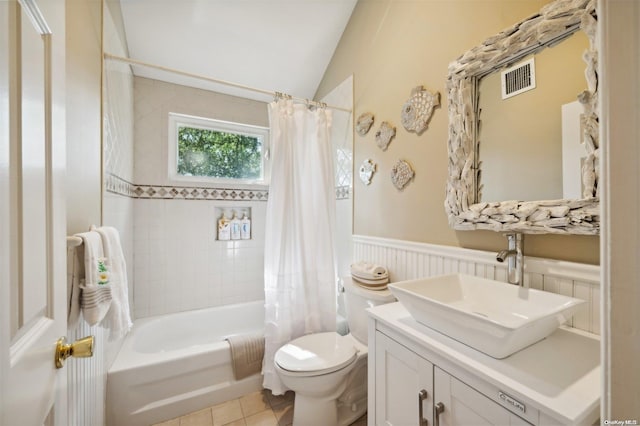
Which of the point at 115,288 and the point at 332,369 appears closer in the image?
the point at 115,288

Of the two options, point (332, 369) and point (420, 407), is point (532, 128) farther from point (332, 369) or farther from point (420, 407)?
point (332, 369)

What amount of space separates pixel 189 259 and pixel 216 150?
1.08 m

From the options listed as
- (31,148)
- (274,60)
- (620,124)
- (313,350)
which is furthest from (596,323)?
(274,60)

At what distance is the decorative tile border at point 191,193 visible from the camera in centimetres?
215

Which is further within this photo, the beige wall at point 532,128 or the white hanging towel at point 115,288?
the white hanging towel at point 115,288

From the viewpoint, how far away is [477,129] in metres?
1.25

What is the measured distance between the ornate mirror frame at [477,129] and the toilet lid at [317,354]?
0.94 meters

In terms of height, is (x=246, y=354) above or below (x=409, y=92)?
below

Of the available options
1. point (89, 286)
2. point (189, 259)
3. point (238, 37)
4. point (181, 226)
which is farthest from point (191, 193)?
point (89, 286)

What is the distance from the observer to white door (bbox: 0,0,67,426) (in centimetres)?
39

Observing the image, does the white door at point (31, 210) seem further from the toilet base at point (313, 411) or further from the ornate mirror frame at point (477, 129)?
the ornate mirror frame at point (477, 129)

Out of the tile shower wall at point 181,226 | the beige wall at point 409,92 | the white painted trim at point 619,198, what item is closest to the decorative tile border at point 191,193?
the tile shower wall at point 181,226

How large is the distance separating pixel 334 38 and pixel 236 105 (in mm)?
1108

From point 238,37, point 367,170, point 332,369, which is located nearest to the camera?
point 332,369
